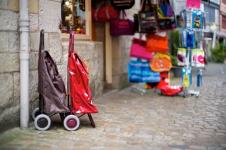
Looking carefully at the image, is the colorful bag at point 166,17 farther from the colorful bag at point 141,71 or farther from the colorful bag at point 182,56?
the colorful bag at point 141,71

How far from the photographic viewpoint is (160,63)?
1098 centimetres

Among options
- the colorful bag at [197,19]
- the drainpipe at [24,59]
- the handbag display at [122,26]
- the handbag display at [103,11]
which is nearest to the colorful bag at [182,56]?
the colorful bag at [197,19]

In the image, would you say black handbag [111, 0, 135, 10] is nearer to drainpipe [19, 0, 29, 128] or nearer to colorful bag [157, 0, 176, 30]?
colorful bag [157, 0, 176, 30]

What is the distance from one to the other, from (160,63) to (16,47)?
5.02 meters

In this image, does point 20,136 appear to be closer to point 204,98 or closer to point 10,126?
point 10,126

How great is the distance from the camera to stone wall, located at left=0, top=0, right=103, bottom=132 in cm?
639

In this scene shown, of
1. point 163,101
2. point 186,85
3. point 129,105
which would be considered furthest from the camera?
point 186,85

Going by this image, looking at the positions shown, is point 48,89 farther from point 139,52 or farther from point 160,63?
point 160,63

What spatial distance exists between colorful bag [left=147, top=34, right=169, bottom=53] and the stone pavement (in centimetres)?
164

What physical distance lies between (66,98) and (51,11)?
5.29 ft

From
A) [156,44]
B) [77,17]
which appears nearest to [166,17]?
[156,44]

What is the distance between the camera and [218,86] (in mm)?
13203

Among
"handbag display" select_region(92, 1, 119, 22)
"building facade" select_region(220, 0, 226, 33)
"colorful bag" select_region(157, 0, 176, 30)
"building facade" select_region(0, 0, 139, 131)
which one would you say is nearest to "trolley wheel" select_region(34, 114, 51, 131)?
"building facade" select_region(0, 0, 139, 131)

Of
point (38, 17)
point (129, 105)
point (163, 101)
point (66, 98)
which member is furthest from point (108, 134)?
point (163, 101)
